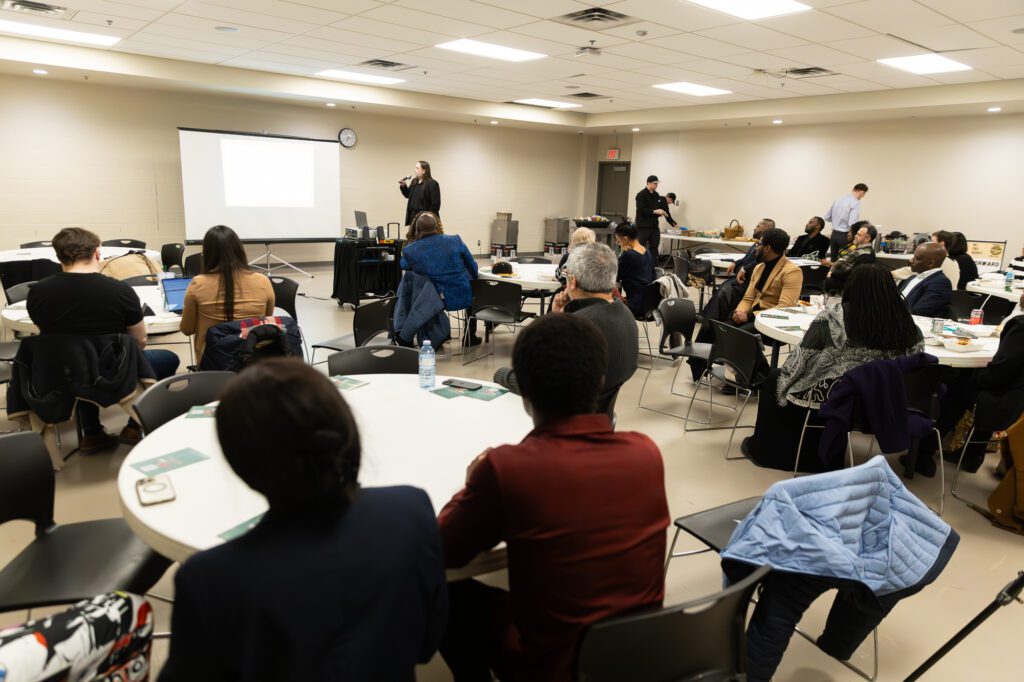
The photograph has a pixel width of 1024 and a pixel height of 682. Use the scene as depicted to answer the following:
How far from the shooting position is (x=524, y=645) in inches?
56.9

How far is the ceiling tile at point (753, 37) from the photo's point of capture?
5.83 metres

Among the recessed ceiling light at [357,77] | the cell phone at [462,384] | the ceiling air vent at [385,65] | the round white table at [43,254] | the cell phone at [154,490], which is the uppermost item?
the recessed ceiling light at [357,77]

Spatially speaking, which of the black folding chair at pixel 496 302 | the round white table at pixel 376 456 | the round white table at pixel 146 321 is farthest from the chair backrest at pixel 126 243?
the round white table at pixel 376 456

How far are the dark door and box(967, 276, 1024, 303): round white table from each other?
9046mm

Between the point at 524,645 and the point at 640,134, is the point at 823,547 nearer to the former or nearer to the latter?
the point at 524,645

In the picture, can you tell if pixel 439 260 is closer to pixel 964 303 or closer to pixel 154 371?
pixel 154 371

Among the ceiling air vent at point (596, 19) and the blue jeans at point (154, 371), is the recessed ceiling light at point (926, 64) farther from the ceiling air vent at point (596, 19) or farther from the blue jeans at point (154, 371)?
the blue jeans at point (154, 371)

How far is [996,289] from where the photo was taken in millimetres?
6457

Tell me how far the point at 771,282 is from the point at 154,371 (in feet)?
14.9

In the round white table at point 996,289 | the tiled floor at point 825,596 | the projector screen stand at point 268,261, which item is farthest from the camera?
the projector screen stand at point 268,261

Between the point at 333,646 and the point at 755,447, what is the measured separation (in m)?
3.50

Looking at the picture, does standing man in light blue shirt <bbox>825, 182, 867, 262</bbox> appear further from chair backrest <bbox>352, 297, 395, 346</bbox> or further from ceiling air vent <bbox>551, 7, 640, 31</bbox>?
chair backrest <bbox>352, 297, 395, 346</bbox>

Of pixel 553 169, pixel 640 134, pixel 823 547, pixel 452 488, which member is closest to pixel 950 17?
pixel 823 547

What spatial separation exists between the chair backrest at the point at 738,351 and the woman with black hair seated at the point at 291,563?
10.7ft
